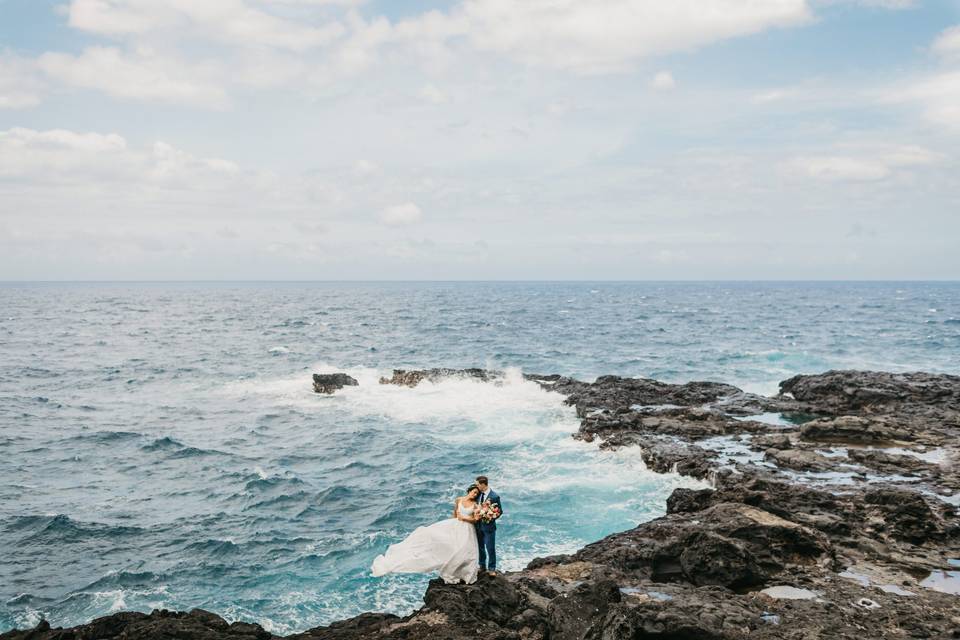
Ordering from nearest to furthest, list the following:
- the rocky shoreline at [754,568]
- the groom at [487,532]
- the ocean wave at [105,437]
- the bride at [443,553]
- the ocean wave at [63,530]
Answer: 1. the rocky shoreline at [754,568]
2. the bride at [443,553]
3. the groom at [487,532]
4. the ocean wave at [63,530]
5. the ocean wave at [105,437]

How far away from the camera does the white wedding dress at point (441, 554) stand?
1340 cm

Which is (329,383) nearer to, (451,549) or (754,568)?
(451,549)

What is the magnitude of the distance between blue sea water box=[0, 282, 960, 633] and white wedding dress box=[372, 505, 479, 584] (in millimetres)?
3800

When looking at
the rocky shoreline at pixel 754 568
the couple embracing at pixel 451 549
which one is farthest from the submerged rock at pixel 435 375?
the couple embracing at pixel 451 549

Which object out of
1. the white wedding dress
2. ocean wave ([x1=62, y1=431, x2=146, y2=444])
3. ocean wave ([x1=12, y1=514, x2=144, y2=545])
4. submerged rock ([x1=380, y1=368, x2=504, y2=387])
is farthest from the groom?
submerged rock ([x1=380, y1=368, x2=504, y2=387])

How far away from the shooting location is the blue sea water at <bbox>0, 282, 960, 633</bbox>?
18531 millimetres

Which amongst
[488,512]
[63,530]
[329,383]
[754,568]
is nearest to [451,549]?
[488,512]

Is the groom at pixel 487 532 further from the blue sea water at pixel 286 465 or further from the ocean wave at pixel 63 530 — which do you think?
the ocean wave at pixel 63 530

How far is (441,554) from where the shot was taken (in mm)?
13523

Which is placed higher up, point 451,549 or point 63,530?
point 451,549

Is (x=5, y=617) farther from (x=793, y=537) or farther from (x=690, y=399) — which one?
(x=690, y=399)

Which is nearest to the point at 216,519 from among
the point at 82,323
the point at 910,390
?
the point at 910,390

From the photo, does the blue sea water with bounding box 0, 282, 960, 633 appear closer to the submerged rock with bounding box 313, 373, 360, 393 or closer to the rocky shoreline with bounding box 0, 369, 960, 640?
the submerged rock with bounding box 313, 373, 360, 393

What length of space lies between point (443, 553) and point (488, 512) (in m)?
1.23
